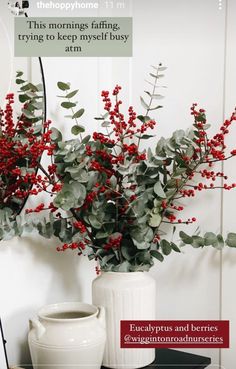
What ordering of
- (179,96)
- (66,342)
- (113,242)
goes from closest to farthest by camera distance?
(66,342) → (113,242) → (179,96)

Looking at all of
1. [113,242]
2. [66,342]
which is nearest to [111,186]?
[113,242]

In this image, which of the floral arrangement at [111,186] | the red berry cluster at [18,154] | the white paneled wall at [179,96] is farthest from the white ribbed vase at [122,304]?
the red berry cluster at [18,154]

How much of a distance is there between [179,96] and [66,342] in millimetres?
761

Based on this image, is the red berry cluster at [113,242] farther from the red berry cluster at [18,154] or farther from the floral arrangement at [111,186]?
the red berry cluster at [18,154]

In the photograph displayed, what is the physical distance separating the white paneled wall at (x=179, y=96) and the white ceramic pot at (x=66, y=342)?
24 cm

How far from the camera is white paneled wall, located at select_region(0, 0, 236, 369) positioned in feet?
4.92

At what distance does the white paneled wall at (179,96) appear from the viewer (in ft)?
4.92

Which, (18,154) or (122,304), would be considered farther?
(122,304)

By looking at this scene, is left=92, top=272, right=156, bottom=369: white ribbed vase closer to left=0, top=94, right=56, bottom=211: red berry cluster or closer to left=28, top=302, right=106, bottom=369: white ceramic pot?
left=28, top=302, right=106, bottom=369: white ceramic pot

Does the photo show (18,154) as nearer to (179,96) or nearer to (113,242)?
(113,242)

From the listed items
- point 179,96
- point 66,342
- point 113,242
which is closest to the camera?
point 66,342

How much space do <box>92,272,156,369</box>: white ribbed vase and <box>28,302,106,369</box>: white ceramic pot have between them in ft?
0.33

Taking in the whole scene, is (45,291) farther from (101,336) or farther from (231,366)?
(231,366)

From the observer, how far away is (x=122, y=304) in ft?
4.34
